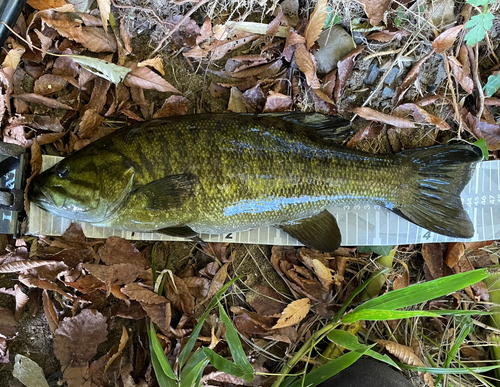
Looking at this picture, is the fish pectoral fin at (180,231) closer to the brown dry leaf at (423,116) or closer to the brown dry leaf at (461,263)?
the brown dry leaf at (423,116)

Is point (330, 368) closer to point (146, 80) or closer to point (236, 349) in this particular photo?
point (236, 349)

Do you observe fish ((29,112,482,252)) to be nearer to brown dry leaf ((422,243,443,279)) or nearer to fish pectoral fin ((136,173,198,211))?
fish pectoral fin ((136,173,198,211))

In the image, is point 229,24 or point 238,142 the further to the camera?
point 229,24

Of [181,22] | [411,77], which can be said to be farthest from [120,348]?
[411,77]

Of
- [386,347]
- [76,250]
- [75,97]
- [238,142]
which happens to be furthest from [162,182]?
[386,347]

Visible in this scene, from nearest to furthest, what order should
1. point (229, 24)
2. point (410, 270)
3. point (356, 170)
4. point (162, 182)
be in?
point (162, 182), point (356, 170), point (229, 24), point (410, 270)

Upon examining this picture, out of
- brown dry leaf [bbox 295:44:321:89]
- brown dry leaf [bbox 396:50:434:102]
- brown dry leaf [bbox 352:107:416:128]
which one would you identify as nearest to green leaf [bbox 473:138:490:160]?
brown dry leaf [bbox 352:107:416:128]

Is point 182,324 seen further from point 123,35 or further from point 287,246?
point 123,35
